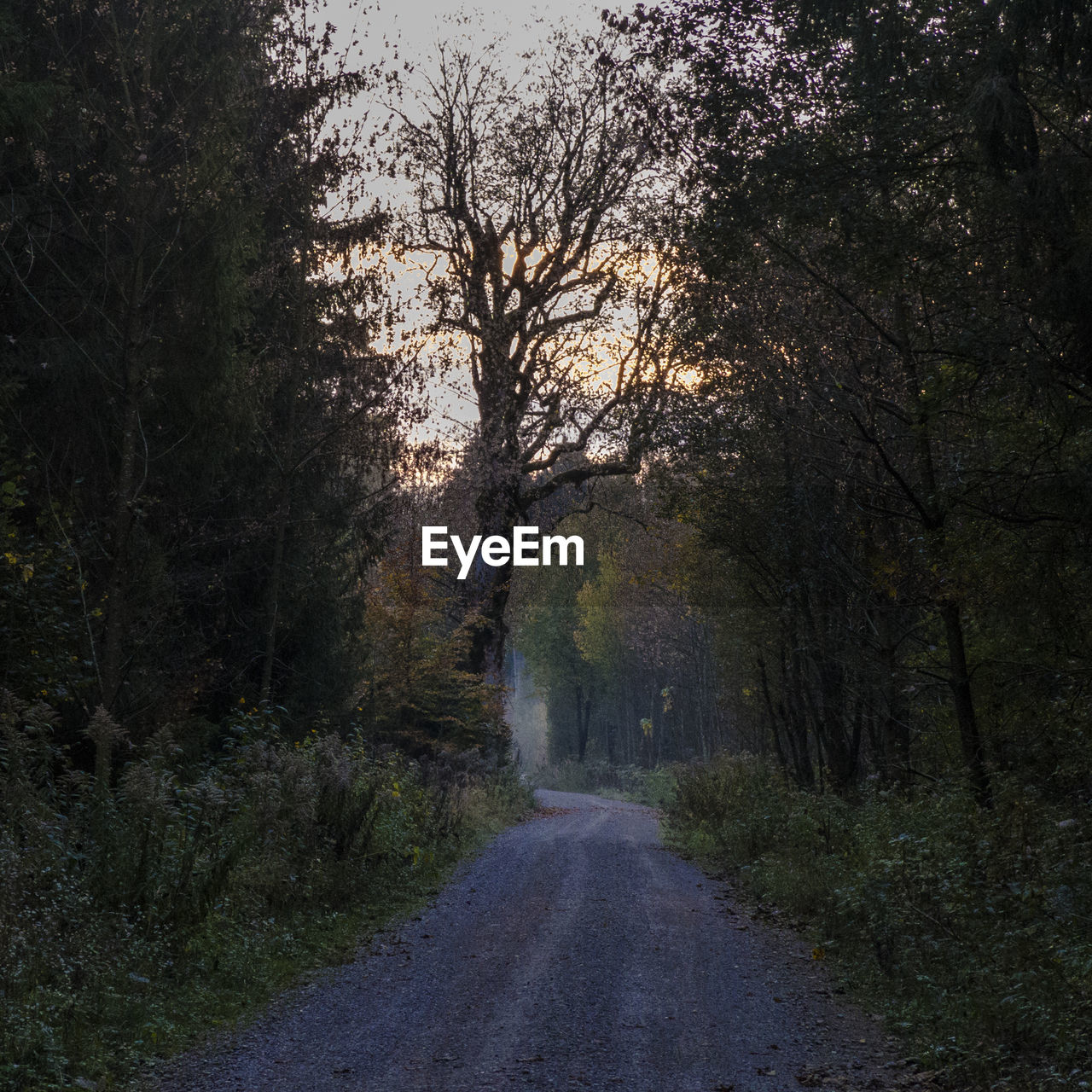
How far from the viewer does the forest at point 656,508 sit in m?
7.52

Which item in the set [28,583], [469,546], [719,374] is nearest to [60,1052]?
[28,583]

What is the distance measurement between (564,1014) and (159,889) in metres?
3.48

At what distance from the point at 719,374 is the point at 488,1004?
11109 mm

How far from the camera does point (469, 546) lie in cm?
2759

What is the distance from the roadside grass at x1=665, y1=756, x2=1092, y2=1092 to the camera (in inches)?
239

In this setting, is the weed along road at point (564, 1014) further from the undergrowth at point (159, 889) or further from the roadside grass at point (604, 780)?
the roadside grass at point (604, 780)

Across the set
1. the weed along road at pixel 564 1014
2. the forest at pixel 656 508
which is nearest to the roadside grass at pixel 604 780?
the forest at pixel 656 508

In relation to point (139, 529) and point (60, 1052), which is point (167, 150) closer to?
point (139, 529)

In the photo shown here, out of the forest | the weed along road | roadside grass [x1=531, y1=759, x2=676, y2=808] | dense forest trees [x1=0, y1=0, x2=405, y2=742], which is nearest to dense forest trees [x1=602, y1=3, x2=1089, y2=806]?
the forest

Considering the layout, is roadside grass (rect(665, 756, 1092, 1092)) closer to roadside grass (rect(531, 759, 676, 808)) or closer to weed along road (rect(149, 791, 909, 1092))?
weed along road (rect(149, 791, 909, 1092))

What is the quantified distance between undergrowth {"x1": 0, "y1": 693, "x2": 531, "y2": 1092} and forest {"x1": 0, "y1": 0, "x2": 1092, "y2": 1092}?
45mm

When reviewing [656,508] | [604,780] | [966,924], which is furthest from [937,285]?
[604,780]

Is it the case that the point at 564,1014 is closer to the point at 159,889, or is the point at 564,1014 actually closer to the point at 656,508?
the point at 159,889

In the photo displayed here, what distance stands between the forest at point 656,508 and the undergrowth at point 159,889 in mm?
45
